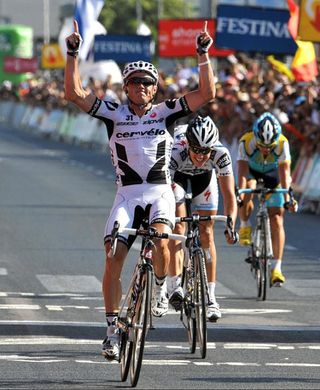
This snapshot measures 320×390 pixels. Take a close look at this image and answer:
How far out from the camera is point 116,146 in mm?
10773

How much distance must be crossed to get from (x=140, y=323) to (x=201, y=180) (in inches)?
136

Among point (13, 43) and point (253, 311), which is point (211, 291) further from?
point (13, 43)

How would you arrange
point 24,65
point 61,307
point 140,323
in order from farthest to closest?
1. point 24,65
2. point 61,307
3. point 140,323

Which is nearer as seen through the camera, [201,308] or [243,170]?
[201,308]

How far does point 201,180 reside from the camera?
13281 mm

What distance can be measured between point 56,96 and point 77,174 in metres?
23.1

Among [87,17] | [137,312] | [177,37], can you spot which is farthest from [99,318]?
[177,37]

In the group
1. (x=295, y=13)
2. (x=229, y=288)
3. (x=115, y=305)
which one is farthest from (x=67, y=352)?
(x=295, y=13)

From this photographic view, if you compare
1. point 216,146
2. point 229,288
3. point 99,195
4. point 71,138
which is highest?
point 216,146

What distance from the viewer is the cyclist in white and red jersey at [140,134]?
10578mm

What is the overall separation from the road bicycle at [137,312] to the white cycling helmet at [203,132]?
194 cm

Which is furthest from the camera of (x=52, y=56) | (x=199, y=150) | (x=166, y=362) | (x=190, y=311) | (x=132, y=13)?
(x=132, y=13)

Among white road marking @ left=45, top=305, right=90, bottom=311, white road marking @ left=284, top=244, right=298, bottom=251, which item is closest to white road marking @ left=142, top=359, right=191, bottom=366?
white road marking @ left=45, top=305, right=90, bottom=311

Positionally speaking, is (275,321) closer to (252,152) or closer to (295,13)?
(252,152)
